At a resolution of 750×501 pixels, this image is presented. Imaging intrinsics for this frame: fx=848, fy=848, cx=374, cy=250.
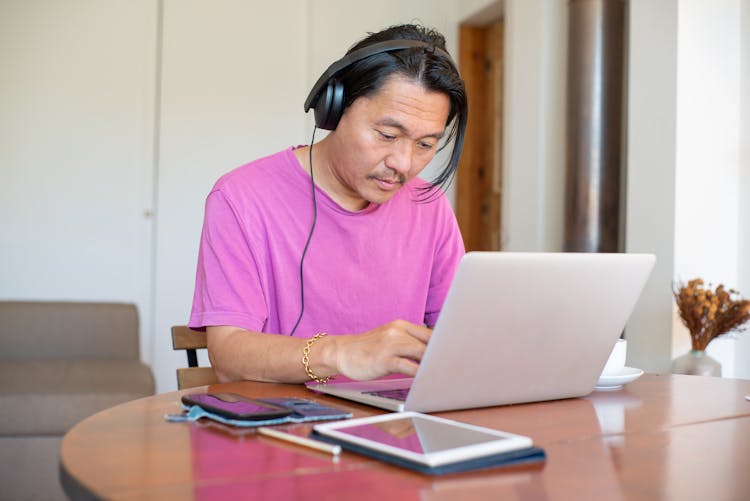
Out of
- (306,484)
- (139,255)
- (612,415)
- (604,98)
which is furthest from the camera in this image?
(139,255)

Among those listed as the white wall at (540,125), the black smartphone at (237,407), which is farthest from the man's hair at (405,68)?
the white wall at (540,125)

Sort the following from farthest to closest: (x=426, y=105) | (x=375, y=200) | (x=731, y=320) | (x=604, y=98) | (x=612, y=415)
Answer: (x=604, y=98)
(x=731, y=320)
(x=375, y=200)
(x=426, y=105)
(x=612, y=415)

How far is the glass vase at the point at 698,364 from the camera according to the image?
8.48 feet

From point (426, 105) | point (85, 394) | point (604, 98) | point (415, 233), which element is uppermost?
point (604, 98)

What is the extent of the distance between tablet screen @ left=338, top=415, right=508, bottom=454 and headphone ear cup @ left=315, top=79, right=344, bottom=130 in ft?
2.49

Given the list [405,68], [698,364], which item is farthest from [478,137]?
[405,68]

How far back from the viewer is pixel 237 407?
91 cm

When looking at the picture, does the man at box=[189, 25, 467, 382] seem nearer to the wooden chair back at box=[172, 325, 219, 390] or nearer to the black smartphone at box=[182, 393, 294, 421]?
the wooden chair back at box=[172, 325, 219, 390]

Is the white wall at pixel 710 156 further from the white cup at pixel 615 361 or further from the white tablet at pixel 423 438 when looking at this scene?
the white tablet at pixel 423 438

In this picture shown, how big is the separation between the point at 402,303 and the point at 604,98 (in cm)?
200

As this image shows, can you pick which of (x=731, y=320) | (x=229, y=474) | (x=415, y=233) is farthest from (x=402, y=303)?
(x=731, y=320)

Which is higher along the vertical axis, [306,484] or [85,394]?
[306,484]

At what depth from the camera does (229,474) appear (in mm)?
696

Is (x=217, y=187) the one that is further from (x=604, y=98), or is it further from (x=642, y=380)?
(x=604, y=98)
